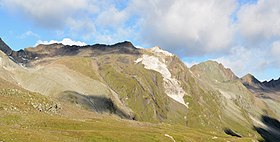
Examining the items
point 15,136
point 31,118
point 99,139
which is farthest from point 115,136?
point 15,136

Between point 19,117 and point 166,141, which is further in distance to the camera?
point 166,141

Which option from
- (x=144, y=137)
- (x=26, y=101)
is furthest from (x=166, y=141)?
(x=26, y=101)

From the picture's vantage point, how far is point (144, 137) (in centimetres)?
7688

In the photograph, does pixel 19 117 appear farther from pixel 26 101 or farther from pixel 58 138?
pixel 26 101

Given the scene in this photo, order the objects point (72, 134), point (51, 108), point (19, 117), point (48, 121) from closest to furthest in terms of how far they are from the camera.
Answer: point (72, 134) → point (19, 117) → point (48, 121) → point (51, 108)

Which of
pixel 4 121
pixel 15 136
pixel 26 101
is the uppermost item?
pixel 26 101

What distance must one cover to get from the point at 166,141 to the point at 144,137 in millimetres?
5924

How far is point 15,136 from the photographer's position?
46.1 m

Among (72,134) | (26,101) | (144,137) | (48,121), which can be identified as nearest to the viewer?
(72,134)

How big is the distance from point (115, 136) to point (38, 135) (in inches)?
857

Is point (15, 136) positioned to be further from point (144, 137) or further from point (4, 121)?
Result: point (144, 137)

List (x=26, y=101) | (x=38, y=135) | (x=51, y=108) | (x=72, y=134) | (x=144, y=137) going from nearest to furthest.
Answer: (x=38, y=135) → (x=72, y=134) → (x=144, y=137) → (x=26, y=101) → (x=51, y=108)

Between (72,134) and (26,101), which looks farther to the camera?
(26,101)

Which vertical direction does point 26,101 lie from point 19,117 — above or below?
above
